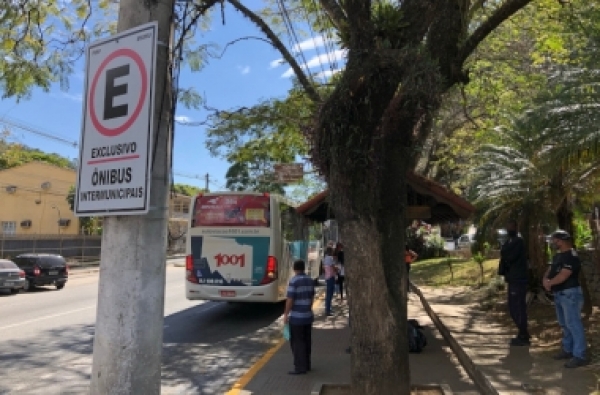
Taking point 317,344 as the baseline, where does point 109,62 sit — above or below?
above

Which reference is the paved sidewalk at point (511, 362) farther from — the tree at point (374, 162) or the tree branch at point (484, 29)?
the tree branch at point (484, 29)

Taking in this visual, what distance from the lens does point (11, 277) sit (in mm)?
19781

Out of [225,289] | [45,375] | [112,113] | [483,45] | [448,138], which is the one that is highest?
[483,45]

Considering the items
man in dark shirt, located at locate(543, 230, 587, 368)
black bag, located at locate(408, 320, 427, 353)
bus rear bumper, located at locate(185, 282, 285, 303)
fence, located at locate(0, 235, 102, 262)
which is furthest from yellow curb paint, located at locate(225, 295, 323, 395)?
fence, located at locate(0, 235, 102, 262)

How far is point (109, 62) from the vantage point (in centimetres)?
314

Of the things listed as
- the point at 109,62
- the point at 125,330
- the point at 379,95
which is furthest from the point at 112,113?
the point at 379,95

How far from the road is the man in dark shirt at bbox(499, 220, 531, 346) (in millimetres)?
4421

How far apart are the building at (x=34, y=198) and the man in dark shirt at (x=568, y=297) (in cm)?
4353

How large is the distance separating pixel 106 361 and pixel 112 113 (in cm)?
134

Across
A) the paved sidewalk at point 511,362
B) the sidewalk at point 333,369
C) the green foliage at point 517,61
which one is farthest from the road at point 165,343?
the green foliage at point 517,61

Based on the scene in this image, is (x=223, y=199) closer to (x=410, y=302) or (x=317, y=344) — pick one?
(x=317, y=344)

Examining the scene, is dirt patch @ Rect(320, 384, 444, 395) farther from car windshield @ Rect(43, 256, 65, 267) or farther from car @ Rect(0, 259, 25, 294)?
car windshield @ Rect(43, 256, 65, 267)

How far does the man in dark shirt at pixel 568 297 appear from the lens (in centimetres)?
730

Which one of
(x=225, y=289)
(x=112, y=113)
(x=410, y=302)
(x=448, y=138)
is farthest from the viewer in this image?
(x=448, y=138)
